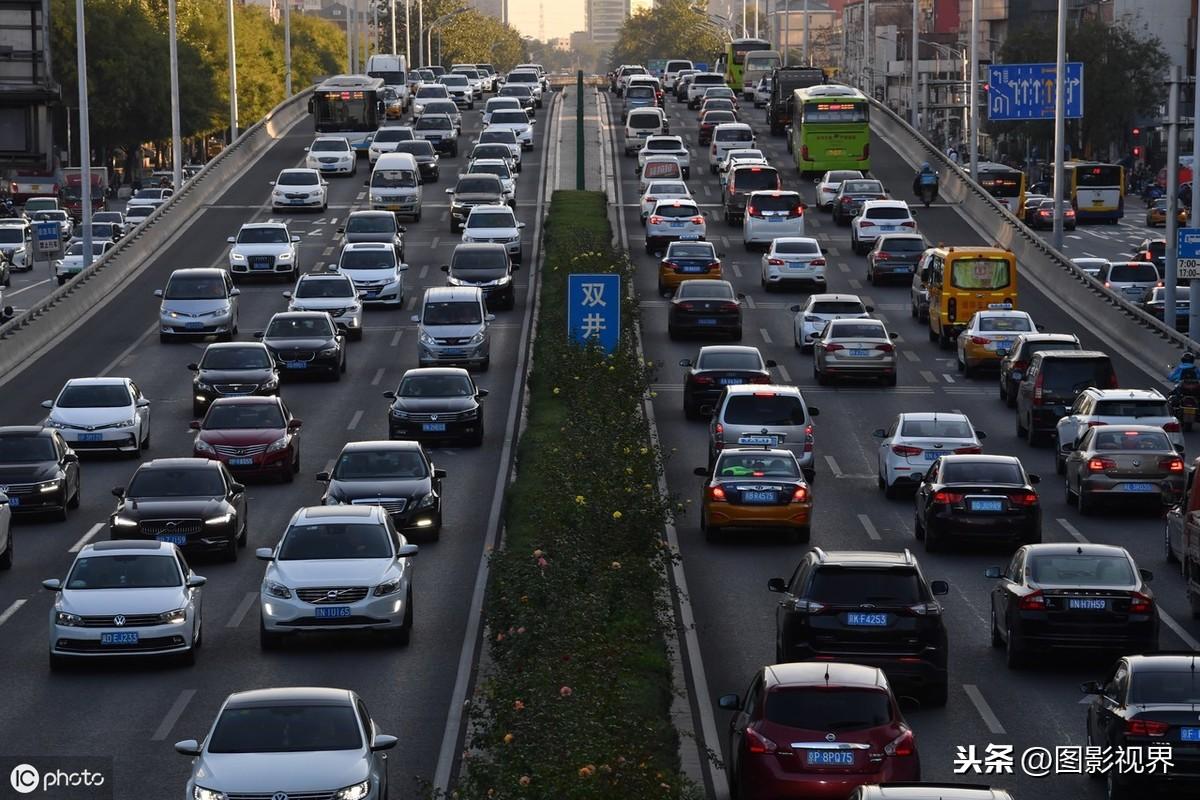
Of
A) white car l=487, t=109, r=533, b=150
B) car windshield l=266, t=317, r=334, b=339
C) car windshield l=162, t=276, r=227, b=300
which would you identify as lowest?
car windshield l=266, t=317, r=334, b=339

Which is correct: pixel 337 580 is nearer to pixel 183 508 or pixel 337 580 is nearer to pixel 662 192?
pixel 183 508

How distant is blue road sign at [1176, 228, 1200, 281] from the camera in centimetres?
4478

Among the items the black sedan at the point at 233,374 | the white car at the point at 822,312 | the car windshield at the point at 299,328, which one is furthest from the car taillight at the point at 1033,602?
the white car at the point at 822,312

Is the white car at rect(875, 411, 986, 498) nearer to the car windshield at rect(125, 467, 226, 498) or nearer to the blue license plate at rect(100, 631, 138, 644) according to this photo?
the car windshield at rect(125, 467, 226, 498)

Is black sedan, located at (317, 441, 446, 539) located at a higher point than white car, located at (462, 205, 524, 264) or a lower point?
lower

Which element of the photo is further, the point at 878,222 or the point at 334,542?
the point at 878,222

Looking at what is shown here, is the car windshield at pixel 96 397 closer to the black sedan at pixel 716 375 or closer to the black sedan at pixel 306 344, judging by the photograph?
the black sedan at pixel 306 344

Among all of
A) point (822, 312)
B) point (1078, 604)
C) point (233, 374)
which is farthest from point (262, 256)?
point (1078, 604)

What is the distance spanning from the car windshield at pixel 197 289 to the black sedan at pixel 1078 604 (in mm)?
30797

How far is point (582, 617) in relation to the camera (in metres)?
18.1

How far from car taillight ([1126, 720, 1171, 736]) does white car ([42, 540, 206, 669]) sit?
10.6m

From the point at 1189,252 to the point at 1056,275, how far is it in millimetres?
12503

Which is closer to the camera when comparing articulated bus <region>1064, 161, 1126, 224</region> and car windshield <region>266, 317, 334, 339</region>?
car windshield <region>266, 317, 334, 339</region>

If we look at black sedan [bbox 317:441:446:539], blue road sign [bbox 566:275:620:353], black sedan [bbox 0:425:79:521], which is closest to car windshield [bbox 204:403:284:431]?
black sedan [bbox 0:425:79:521]
